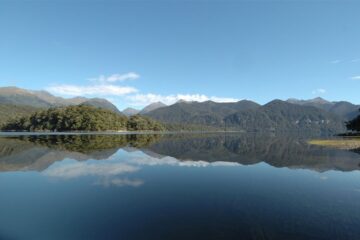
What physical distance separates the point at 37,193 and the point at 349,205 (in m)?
28.4

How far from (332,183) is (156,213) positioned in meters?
A: 24.8

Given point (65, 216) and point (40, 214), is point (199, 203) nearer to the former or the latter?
point (65, 216)

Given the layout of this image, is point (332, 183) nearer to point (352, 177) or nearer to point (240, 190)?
point (352, 177)

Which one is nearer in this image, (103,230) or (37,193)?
(103,230)

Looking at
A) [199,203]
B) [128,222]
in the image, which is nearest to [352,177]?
[199,203]

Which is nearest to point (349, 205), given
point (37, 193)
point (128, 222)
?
point (128, 222)

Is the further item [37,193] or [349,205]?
[37,193]

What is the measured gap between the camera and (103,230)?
16.6m

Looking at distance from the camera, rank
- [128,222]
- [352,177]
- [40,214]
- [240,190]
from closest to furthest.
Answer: [128,222]
[40,214]
[240,190]
[352,177]

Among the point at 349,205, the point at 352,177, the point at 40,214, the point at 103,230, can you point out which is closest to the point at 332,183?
the point at 352,177

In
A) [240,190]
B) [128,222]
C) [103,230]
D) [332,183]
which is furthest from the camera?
[332,183]

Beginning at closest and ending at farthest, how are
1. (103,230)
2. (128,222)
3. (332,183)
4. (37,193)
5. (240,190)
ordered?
(103,230) < (128,222) < (37,193) < (240,190) < (332,183)

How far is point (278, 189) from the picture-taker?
30.3m

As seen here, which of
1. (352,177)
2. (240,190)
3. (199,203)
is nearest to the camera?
(199,203)
